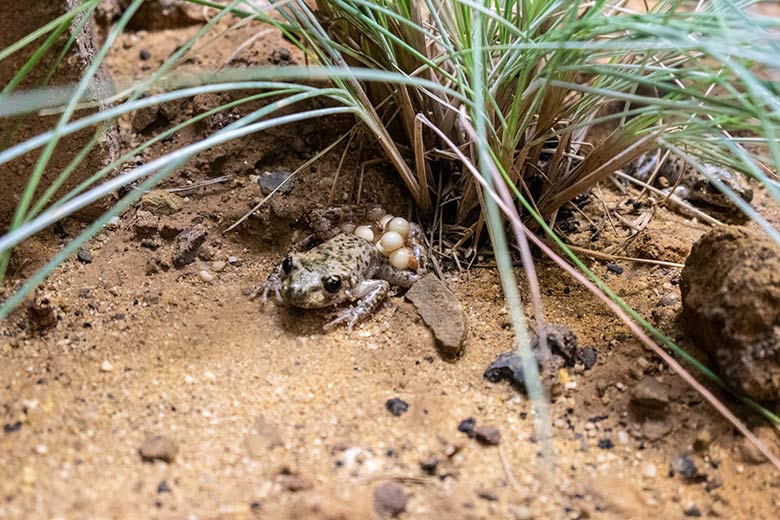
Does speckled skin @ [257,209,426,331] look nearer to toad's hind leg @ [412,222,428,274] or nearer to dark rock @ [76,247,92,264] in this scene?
toad's hind leg @ [412,222,428,274]

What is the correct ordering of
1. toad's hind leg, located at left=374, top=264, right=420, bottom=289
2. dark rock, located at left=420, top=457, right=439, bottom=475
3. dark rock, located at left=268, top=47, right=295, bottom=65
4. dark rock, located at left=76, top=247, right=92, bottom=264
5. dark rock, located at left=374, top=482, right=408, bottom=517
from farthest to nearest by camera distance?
dark rock, located at left=268, top=47, right=295, bottom=65 → toad's hind leg, located at left=374, top=264, right=420, bottom=289 → dark rock, located at left=76, top=247, right=92, bottom=264 → dark rock, located at left=420, top=457, right=439, bottom=475 → dark rock, located at left=374, top=482, right=408, bottom=517

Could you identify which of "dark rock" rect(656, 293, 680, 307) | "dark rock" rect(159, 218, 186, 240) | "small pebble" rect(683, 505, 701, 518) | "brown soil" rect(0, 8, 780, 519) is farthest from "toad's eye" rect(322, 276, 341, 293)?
"small pebble" rect(683, 505, 701, 518)

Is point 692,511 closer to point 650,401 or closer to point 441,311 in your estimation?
point 650,401

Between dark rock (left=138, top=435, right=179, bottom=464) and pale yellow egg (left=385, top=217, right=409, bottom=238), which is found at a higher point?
dark rock (left=138, top=435, right=179, bottom=464)

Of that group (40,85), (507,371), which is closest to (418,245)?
(507,371)

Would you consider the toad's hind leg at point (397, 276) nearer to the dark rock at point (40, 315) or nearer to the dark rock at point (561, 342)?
the dark rock at point (561, 342)

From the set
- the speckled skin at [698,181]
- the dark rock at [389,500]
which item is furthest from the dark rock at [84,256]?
the speckled skin at [698,181]

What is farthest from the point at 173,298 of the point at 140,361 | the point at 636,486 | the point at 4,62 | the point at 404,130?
the point at 636,486

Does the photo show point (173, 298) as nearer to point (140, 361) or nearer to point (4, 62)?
point (140, 361)
